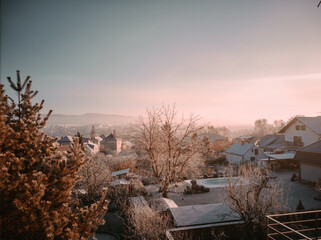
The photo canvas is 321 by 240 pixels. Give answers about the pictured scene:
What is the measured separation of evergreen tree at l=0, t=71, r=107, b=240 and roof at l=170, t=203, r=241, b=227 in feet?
26.4

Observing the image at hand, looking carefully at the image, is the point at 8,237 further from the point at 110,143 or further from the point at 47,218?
the point at 110,143

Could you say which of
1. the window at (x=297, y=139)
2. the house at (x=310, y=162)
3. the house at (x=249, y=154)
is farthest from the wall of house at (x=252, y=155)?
the house at (x=310, y=162)

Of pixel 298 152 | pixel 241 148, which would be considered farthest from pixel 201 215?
pixel 241 148

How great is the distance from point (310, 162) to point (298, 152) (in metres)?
2.05

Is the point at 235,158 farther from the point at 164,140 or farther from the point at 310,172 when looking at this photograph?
the point at 164,140

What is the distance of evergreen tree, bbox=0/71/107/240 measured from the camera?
3.84 metres

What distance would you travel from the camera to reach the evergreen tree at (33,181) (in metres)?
3.84

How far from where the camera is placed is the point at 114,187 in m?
16.6

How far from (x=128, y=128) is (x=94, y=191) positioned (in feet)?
21.7

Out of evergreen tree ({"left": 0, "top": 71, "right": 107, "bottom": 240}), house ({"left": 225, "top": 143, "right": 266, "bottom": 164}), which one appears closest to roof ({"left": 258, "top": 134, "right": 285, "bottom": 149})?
house ({"left": 225, "top": 143, "right": 266, "bottom": 164})

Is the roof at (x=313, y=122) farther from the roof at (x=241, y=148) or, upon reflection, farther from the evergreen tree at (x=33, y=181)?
the evergreen tree at (x=33, y=181)

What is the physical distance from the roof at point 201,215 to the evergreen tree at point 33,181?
8.05 m

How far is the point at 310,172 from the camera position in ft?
76.2

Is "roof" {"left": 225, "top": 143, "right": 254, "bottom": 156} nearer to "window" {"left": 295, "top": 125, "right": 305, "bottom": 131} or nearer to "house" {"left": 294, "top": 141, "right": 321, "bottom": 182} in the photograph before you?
"window" {"left": 295, "top": 125, "right": 305, "bottom": 131}
